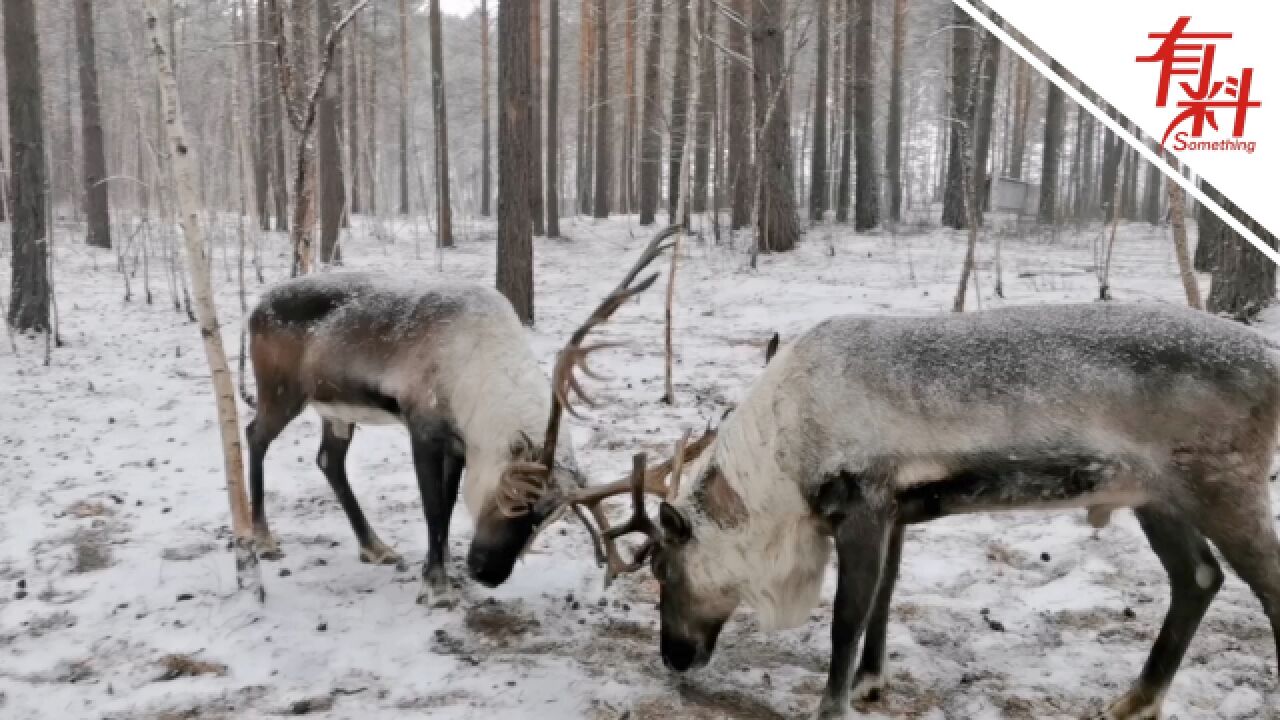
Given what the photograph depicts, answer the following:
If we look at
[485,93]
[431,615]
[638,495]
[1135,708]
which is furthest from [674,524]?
[485,93]

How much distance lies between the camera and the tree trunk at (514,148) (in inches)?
385

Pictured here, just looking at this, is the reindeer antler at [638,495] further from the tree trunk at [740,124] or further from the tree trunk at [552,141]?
the tree trunk at [552,141]

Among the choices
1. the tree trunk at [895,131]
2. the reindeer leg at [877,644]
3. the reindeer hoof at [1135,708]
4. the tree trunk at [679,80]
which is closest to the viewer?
the reindeer hoof at [1135,708]

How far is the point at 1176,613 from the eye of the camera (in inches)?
129

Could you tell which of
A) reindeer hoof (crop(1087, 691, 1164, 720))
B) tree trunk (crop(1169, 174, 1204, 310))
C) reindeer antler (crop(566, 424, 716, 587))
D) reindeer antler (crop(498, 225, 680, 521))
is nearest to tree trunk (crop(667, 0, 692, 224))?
tree trunk (crop(1169, 174, 1204, 310))

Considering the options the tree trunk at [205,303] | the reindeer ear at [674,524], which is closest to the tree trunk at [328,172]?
the tree trunk at [205,303]

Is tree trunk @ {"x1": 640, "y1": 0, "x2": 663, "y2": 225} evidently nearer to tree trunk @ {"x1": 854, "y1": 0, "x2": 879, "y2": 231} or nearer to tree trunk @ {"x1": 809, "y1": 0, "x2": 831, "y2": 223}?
tree trunk @ {"x1": 809, "y1": 0, "x2": 831, "y2": 223}

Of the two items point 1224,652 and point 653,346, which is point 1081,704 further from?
point 653,346

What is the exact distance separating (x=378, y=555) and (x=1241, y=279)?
7.51 metres

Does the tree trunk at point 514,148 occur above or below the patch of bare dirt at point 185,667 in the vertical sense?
above

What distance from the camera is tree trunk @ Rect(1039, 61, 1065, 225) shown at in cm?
1811

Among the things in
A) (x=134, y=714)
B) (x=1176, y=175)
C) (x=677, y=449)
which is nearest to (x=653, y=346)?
(x=1176, y=175)

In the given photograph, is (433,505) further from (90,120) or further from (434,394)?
(90,120)

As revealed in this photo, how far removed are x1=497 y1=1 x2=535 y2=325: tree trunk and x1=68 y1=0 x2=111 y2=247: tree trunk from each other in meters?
10.6
